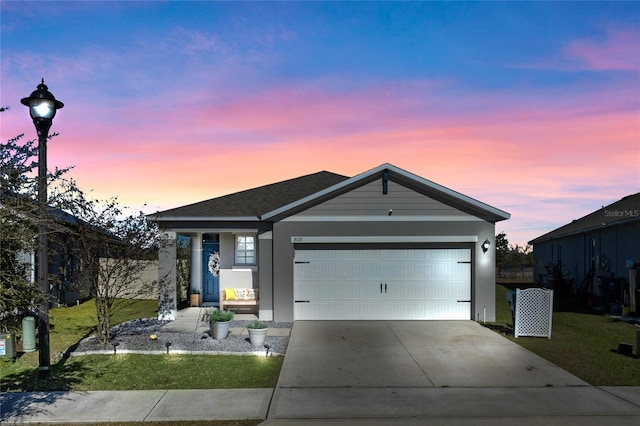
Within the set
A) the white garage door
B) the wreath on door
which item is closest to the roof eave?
the white garage door

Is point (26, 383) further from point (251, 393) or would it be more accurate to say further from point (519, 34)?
point (519, 34)

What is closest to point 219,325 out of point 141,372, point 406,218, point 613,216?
point 141,372

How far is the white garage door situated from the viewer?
15.7 meters

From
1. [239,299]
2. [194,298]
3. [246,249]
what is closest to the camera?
[239,299]

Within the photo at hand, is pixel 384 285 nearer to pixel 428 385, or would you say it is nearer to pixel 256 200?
pixel 256 200

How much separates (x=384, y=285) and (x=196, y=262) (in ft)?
23.9

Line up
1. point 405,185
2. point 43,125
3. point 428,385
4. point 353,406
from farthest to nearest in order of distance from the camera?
point 405,185 < point 43,125 < point 428,385 < point 353,406

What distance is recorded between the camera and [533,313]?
43.8 feet

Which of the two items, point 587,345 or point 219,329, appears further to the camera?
point 219,329

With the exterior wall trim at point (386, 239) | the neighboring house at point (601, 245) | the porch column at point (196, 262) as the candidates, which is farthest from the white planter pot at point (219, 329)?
the neighboring house at point (601, 245)

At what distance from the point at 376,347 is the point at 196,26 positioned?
8.05m

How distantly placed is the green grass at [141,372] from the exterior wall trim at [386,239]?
509cm

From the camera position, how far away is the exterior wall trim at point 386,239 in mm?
15625

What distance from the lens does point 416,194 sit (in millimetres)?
15742
